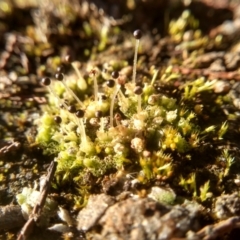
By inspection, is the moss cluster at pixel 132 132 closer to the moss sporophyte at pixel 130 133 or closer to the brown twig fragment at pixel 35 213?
the moss sporophyte at pixel 130 133

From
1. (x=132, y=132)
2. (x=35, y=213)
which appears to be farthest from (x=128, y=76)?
(x=35, y=213)

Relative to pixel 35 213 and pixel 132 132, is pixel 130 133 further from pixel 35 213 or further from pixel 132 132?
pixel 35 213

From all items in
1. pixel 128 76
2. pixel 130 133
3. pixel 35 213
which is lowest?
pixel 35 213

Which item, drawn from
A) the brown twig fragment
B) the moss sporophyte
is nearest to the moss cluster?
the moss sporophyte

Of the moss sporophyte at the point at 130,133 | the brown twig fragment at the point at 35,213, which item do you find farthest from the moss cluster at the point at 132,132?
the brown twig fragment at the point at 35,213

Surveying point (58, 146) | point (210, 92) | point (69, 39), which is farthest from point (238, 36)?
point (58, 146)
